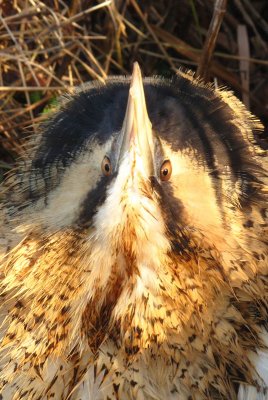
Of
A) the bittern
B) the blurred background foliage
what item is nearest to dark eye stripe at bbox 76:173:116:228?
the bittern

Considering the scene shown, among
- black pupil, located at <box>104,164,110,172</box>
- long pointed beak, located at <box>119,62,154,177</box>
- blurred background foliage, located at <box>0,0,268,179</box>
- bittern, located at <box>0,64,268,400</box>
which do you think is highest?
blurred background foliage, located at <box>0,0,268,179</box>

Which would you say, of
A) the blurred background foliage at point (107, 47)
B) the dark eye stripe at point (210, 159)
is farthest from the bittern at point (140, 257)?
the blurred background foliage at point (107, 47)

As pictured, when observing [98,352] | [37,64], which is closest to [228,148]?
[98,352]

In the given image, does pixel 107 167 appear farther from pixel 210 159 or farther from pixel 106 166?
pixel 210 159

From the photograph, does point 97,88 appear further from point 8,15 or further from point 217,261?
point 8,15

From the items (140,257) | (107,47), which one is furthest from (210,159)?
(107,47)

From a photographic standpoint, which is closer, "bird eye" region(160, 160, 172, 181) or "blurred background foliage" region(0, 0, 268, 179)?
"bird eye" region(160, 160, 172, 181)

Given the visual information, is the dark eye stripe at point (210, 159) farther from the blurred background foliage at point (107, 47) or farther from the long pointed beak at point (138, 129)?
the blurred background foliage at point (107, 47)

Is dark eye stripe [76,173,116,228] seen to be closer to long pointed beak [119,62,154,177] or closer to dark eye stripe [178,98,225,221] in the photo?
long pointed beak [119,62,154,177]
